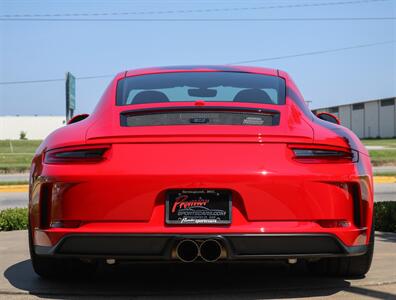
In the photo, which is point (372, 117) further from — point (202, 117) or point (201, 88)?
point (202, 117)

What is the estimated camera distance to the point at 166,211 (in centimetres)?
338

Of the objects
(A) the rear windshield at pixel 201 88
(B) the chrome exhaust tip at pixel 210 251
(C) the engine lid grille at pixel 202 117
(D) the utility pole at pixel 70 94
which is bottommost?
(B) the chrome exhaust tip at pixel 210 251

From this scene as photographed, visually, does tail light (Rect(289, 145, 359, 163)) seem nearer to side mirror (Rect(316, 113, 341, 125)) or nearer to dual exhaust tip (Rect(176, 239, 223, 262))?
dual exhaust tip (Rect(176, 239, 223, 262))

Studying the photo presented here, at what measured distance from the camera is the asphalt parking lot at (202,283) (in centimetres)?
381

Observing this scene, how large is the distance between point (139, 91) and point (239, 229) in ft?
4.63

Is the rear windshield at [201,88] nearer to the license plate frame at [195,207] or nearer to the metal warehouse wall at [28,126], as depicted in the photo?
the license plate frame at [195,207]

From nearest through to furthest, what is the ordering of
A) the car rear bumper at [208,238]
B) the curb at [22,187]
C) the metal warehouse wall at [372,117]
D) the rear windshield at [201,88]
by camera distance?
1. the car rear bumper at [208,238]
2. the rear windshield at [201,88]
3. the curb at [22,187]
4. the metal warehouse wall at [372,117]

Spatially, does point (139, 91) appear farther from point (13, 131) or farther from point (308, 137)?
point (13, 131)

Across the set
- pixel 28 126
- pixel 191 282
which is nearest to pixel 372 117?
pixel 28 126

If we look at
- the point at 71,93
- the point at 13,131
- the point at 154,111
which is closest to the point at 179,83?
the point at 154,111

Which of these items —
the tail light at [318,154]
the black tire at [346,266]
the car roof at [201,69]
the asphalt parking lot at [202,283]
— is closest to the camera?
the tail light at [318,154]

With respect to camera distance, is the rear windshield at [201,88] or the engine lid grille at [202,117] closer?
the engine lid grille at [202,117]

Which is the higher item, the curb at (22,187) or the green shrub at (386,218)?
the green shrub at (386,218)

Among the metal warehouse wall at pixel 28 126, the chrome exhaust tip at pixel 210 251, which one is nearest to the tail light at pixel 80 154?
the chrome exhaust tip at pixel 210 251
